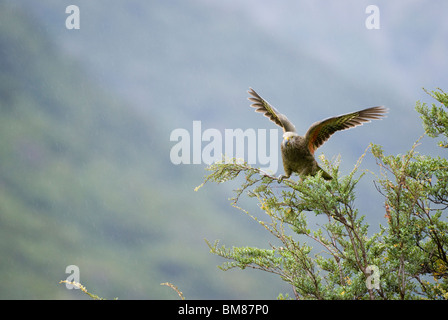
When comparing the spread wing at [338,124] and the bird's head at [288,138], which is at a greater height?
the spread wing at [338,124]

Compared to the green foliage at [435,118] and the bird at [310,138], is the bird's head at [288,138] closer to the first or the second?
the bird at [310,138]

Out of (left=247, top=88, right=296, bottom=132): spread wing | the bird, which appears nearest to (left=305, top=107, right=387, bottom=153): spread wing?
the bird

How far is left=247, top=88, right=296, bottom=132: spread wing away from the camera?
17.3 feet

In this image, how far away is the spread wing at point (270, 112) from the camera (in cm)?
527

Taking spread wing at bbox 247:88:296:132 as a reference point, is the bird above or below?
below

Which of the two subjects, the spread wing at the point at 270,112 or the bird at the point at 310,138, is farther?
the spread wing at the point at 270,112

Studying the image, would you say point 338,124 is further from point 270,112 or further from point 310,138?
point 270,112

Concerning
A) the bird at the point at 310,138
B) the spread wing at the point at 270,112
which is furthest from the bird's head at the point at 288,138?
the spread wing at the point at 270,112

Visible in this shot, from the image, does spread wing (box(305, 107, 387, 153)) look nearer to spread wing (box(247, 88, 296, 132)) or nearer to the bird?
the bird

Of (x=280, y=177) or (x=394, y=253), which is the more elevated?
(x=280, y=177)
